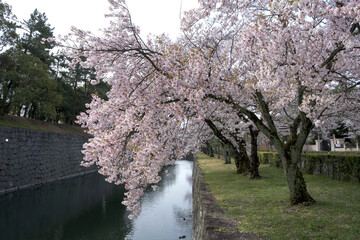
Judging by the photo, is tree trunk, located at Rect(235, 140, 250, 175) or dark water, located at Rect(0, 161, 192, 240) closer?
dark water, located at Rect(0, 161, 192, 240)

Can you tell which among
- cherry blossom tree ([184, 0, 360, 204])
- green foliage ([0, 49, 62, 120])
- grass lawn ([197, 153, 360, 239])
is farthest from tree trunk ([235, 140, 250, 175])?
green foliage ([0, 49, 62, 120])

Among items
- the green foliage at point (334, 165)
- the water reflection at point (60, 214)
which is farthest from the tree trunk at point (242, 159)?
the water reflection at point (60, 214)

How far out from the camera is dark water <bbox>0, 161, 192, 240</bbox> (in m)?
10.6

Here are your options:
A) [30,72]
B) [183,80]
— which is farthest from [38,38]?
[183,80]

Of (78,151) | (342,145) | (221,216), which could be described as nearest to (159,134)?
(221,216)

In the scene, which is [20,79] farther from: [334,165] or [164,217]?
[334,165]

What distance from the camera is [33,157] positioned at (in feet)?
64.0

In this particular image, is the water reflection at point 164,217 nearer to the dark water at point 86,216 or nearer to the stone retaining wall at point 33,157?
the dark water at point 86,216

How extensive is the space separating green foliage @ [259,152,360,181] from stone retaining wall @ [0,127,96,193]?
17.6 m

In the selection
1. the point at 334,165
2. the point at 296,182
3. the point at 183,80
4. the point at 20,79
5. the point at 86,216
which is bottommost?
the point at 86,216

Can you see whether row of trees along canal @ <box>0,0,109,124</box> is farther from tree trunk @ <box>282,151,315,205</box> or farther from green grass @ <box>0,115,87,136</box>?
tree trunk @ <box>282,151,315,205</box>

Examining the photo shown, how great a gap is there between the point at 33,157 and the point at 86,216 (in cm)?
901

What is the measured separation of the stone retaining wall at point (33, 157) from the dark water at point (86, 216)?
1.12 metres

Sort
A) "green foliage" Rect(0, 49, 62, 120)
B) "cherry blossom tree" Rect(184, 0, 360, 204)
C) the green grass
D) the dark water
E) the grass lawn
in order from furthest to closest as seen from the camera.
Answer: "green foliage" Rect(0, 49, 62, 120)
the green grass
the dark water
"cherry blossom tree" Rect(184, 0, 360, 204)
the grass lawn
